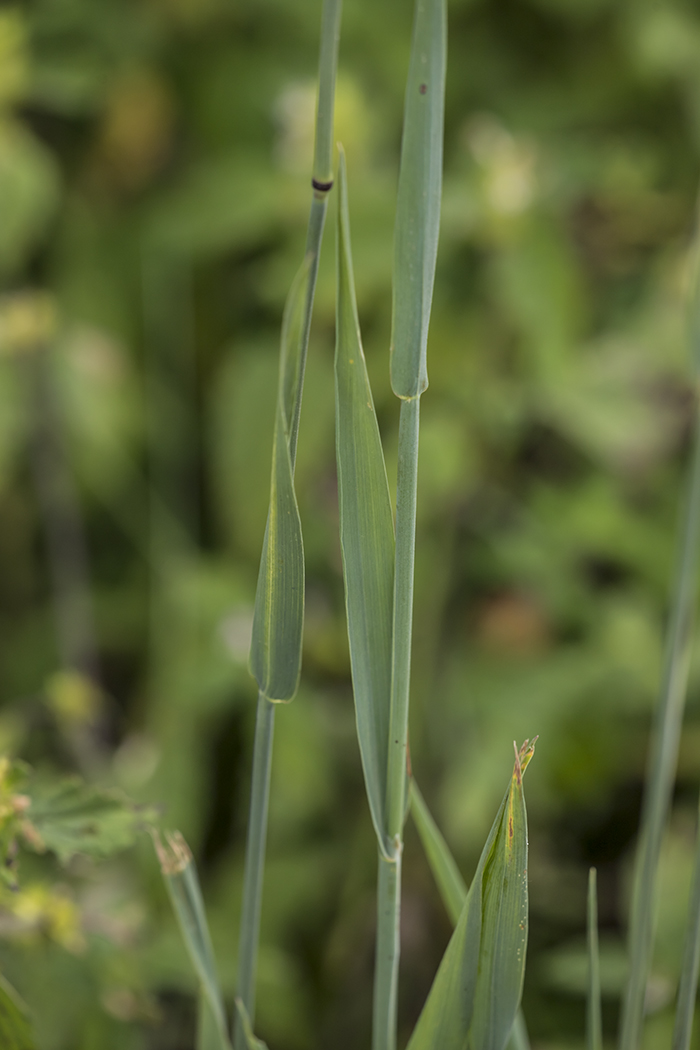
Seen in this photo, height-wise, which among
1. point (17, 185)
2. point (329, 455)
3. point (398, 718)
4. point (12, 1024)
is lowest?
point (12, 1024)

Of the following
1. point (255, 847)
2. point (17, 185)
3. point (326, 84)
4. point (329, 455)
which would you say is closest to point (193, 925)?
point (255, 847)

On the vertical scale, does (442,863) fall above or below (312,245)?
below

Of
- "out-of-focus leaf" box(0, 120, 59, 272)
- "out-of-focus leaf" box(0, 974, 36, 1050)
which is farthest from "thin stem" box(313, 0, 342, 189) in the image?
"out-of-focus leaf" box(0, 120, 59, 272)

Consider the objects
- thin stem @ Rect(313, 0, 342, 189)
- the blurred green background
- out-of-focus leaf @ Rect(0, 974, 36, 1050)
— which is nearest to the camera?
thin stem @ Rect(313, 0, 342, 189)

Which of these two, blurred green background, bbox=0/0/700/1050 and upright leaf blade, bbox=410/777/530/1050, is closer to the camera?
upright leaf blade, bbox=410/777/530/1050

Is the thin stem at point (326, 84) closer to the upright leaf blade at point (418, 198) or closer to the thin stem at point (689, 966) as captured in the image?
the upright leaf blade at point (418, 198)

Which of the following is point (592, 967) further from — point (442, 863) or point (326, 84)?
point (326, 84)

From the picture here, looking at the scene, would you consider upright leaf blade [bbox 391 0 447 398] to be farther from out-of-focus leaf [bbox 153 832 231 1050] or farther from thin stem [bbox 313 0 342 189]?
out-of-focus leaf [bbox 153 832 231 1050]
